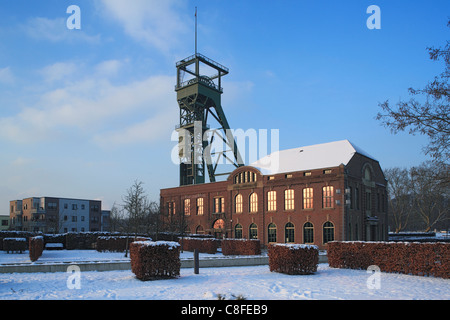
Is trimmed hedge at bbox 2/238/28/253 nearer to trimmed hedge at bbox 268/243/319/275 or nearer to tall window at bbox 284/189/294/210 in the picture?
trimmed hedge at bbox 268/243/319/275

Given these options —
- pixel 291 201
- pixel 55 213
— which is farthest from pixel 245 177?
pixel 55 213

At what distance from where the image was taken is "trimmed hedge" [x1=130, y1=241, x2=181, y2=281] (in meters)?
13.9

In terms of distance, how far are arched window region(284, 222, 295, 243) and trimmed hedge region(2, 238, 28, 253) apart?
2665 centimetres

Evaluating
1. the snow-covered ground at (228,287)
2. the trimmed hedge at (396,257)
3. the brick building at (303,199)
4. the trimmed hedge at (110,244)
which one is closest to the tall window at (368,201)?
the brick building at (303,199)

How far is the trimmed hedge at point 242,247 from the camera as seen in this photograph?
28984mm

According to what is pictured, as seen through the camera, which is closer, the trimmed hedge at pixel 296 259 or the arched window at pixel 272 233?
the trimmed hedge at pixel 296 259

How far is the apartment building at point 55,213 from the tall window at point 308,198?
6012 cm

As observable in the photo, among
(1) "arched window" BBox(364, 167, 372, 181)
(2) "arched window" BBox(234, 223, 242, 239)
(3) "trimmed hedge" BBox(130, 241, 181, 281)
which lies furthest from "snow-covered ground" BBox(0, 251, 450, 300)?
(2) "arched window" BBox(234, 223, 242, 239)

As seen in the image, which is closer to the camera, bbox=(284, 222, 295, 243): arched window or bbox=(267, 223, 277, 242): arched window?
bbox=(284, 222, 295, 243): arched window

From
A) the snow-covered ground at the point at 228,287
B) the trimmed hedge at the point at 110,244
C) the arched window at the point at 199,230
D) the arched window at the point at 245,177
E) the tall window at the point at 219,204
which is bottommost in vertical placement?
the arched window at the point at 199,230

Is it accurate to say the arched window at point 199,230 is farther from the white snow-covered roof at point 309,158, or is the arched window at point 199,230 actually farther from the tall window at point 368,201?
the tall window at point 368,201
